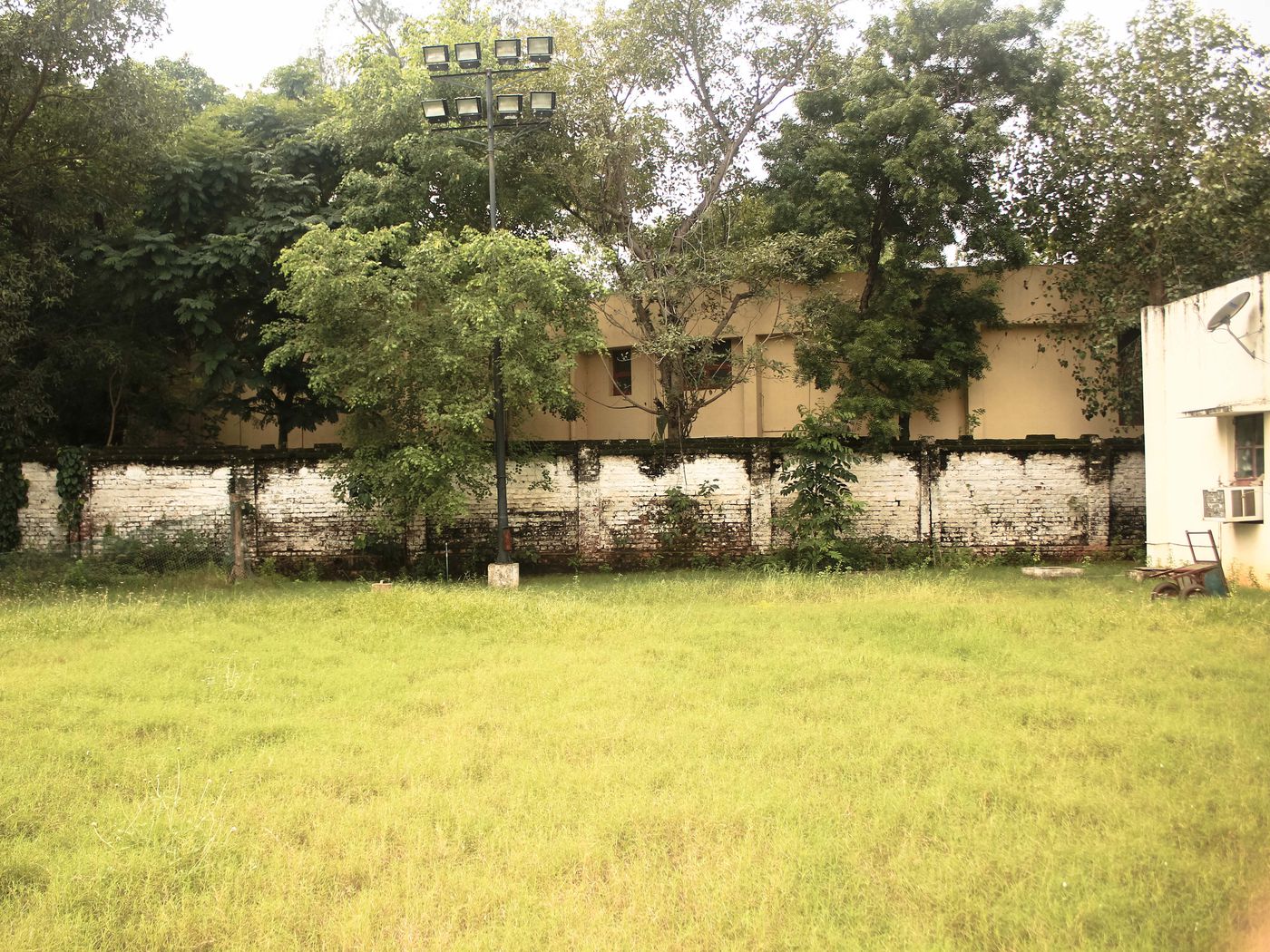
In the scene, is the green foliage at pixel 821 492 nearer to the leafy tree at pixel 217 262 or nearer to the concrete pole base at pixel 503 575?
the concrete pole base at pixel 503 575

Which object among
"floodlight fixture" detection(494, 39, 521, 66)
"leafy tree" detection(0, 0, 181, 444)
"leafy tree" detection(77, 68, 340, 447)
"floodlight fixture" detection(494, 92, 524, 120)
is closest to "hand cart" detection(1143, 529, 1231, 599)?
"floodlight fixture" detection(494, 92, 524, 120)

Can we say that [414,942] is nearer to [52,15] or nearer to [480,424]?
[480,424]

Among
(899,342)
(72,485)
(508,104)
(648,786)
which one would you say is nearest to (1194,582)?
(648,786)

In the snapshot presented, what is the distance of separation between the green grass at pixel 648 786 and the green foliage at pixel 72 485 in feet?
23.0

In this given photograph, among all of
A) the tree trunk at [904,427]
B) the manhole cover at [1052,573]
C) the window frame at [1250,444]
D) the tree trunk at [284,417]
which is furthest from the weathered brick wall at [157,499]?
the window frame at [1250,444]

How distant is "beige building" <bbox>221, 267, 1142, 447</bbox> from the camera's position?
20.1m

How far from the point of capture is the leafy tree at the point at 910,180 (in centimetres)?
1678

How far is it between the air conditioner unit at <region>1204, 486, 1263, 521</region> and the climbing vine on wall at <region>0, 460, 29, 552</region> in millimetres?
16738

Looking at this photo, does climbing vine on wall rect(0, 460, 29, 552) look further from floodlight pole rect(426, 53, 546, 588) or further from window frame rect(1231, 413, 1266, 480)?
window frame rect(1231, 413, 1266, 480)

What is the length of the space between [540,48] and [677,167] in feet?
17.9

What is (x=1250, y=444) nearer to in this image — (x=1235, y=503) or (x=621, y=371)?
(x=1235, y=503)

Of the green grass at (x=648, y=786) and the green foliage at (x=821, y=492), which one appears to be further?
the green foliage at (x=821, y=492)

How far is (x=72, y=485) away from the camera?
15336 mm

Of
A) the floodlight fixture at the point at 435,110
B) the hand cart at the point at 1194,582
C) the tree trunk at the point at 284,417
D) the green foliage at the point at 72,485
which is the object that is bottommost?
the hand cart at the point at 1194,582
